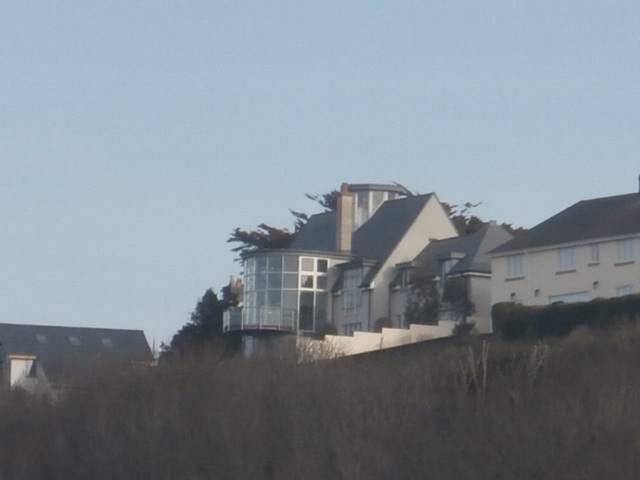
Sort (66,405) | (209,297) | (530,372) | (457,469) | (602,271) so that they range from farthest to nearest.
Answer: (209,297)
(602,271)
(66,405)
(530,372)
(457,469)

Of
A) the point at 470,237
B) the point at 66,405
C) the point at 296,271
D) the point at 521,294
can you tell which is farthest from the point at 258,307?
the point at 66,405

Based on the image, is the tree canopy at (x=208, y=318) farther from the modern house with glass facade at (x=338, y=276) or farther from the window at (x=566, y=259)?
the window at (x=566, y=259)

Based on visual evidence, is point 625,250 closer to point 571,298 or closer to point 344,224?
point 571,298

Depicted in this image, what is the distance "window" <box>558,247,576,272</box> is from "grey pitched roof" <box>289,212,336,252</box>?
16961 millimetres

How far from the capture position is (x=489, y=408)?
34406mm

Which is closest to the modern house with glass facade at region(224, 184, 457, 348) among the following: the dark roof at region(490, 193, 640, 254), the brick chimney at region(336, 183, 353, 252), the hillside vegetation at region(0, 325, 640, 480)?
the brick chimney at region(336, 183, 353, 252)

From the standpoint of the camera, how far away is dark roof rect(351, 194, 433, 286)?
69.0 m

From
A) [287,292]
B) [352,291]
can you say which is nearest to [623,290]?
[352,291]

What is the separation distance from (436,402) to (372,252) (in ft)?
109

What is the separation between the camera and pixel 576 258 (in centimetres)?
5688

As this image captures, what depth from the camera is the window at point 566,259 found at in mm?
57031

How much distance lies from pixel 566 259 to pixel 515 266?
236cm

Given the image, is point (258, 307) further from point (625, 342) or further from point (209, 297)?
point (625, 342)

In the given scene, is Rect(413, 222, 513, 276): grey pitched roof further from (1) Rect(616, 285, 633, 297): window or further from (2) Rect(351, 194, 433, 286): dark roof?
(1) Rect(616, 285, 633, 297): window
